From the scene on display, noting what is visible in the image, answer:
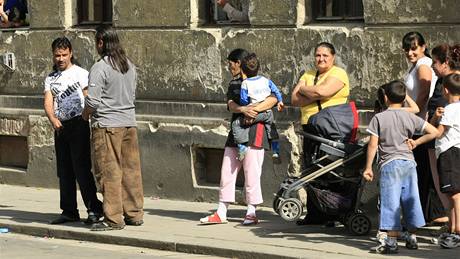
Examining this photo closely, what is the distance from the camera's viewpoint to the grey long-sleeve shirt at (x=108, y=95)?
11992 millimetres

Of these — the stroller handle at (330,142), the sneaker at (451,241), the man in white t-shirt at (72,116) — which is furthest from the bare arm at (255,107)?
the sneaker at (451,241)

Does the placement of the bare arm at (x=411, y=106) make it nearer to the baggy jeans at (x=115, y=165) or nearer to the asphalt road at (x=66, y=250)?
the asphalt road at (x=66, y=250)

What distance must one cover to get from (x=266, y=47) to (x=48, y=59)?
3.64 meters

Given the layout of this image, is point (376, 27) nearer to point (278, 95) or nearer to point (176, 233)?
point (278, 95)

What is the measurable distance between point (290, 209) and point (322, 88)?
1.16 meters

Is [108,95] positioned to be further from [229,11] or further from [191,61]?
[229,11]

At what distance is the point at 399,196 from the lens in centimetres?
1036

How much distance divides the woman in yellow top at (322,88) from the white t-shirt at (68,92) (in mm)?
2366

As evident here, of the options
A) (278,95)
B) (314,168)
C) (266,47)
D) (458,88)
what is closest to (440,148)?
(458,88)

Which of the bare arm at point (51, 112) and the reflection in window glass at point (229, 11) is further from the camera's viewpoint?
the reflection in window glass at point (229, 11)

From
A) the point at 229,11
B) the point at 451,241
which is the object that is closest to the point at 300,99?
the point at 451,241

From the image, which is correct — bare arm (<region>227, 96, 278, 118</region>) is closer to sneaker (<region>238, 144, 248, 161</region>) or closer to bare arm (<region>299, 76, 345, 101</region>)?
sneaker (<region>238, 144, 248, 161</region>)

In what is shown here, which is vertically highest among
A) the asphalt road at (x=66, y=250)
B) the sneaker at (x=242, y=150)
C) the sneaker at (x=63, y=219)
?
the sneaker at (x=242, y=150)

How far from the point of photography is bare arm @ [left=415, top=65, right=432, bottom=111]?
11.1m
